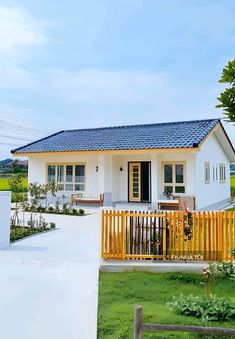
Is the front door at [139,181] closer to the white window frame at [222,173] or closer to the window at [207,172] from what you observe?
the window at [207,172]

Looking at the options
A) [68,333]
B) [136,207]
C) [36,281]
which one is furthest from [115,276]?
[136,207]

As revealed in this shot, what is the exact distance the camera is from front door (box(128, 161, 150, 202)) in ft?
66.2

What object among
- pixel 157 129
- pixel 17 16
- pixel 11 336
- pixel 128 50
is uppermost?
pixel 128 50

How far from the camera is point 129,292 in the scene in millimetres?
6082

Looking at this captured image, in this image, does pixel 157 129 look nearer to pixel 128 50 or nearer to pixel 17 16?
pixel 128 50

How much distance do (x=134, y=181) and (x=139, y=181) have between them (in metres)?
0.39

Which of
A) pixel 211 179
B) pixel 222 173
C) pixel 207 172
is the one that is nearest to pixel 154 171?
pixel 207 172

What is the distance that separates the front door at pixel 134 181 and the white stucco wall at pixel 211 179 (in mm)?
3887

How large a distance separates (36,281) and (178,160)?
13.4m

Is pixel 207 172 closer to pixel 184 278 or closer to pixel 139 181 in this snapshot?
pixel 139 181

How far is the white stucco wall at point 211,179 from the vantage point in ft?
59.8

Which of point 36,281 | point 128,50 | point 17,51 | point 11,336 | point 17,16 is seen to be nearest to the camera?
point 11,336

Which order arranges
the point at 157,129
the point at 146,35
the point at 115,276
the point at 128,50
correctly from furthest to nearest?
the point at 157,129
the point at 128,50
the point at 146,35
the point at 115,276

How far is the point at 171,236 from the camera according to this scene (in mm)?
7965
